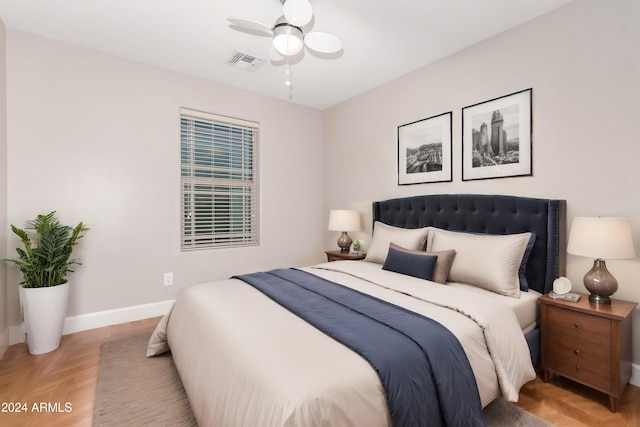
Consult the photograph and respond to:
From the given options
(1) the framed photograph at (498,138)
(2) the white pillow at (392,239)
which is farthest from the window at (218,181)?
(1) the framed photograph at (498,138)

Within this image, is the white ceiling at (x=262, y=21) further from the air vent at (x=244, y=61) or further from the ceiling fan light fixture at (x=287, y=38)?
the ceiling fan light fixture at (x=287, y=38)

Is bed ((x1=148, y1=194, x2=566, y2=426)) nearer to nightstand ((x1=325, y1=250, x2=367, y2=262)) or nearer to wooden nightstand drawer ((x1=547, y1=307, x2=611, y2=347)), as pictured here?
wooden nightstand drawer ((x1=547, y1=307, x2=611, y2=347))

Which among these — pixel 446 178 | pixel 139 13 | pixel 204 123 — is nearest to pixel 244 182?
pixel 204 123

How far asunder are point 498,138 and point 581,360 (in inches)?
68.2

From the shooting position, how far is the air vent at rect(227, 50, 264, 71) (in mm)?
3020

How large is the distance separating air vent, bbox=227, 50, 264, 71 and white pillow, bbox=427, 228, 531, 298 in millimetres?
2583

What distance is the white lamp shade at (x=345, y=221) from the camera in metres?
3.78

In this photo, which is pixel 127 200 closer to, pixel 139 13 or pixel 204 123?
pixel 204 123

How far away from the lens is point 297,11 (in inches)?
75.7

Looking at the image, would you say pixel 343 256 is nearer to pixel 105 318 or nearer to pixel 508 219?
pixel 508 219

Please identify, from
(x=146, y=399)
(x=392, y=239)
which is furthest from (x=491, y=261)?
(x=146, y=399)

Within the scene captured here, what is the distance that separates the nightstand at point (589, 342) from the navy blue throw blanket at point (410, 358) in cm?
101

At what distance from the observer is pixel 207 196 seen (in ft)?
12.2

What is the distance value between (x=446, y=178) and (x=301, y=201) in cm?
205
